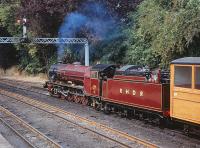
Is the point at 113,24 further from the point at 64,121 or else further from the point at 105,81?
the point at 64,121

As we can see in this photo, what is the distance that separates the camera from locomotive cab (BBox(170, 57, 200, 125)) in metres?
13.1

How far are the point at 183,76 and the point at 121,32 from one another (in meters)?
21.1

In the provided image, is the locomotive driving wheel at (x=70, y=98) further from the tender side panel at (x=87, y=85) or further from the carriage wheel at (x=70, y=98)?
the tender side panel at (x=87, y=85)

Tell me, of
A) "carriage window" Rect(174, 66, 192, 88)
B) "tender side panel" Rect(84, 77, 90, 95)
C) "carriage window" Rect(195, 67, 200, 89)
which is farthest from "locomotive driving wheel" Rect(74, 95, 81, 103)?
"carriage window" Rect(195, 67, 200, 89)

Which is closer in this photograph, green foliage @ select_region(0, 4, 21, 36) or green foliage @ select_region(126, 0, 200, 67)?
green foliage @ select_region(126, 0, 200, 67)

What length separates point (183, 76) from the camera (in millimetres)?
13836

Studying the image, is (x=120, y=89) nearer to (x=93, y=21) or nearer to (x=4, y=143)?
(x=4, y=143)

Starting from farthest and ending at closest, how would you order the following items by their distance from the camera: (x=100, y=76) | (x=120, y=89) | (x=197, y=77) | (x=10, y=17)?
(x=10, y=17) < (x=100, y=76) < (x=120, y=89) < (x=197, y=77)

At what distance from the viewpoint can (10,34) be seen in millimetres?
53312

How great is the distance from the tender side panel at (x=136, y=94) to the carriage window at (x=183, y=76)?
1425 millimetres

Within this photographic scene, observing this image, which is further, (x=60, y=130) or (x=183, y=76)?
(x=60, y=130)

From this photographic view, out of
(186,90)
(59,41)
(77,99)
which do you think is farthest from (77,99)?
(59,41)

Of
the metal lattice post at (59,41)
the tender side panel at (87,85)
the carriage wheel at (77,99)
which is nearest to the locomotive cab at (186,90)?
the tender side panel at (87,85)

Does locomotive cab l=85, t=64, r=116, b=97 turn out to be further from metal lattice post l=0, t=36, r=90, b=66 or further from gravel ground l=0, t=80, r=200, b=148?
metal lattice post l=0, t=36, r=90, b=66
